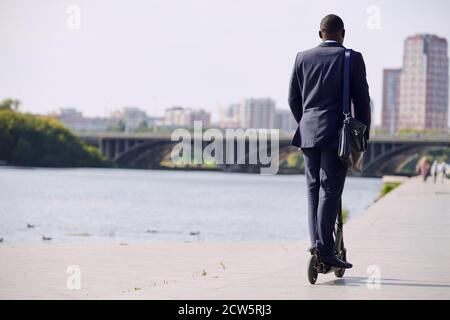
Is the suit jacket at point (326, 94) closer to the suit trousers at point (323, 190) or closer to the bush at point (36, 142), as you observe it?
the suit trousers at point (323, 190)

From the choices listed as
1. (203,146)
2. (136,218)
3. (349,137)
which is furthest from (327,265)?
(203,146)

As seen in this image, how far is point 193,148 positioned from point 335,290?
104 meters

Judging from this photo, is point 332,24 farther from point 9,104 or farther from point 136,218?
point 9,104

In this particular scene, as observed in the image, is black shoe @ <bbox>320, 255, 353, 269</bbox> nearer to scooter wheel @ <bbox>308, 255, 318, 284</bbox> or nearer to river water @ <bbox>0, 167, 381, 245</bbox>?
scooter wheel @ <bbox>308, 255, 318, 284</bbox>

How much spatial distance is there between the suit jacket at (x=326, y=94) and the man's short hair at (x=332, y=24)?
0.09 m

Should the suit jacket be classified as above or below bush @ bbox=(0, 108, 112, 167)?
above

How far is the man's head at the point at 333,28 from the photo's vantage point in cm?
747

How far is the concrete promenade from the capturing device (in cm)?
697

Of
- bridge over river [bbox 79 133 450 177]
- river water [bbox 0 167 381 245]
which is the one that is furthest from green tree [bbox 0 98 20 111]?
river water [bbox 0 167 381 245]

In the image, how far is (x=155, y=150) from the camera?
100438mm

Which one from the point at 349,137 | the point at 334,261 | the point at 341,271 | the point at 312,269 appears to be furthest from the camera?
the point at 341,271

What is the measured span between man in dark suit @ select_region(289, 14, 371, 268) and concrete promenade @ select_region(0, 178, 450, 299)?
459 mm

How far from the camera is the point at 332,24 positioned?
747cm

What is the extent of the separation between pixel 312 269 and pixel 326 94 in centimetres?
120
